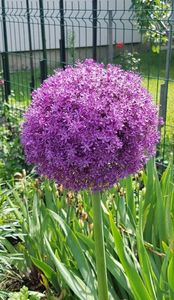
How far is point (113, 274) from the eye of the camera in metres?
2.05

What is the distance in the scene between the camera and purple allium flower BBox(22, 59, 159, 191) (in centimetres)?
139

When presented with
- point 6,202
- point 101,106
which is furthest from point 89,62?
point 6,202

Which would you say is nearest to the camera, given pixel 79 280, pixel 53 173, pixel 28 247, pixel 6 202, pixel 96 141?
pixel 96 141

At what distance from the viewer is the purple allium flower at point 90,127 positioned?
139 cm

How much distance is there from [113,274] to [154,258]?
0.75ft

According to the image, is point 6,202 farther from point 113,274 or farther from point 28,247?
point 113,274

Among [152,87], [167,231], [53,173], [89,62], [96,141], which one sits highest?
[89,62]

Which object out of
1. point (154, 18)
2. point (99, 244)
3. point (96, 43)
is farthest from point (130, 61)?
point (99, 244)

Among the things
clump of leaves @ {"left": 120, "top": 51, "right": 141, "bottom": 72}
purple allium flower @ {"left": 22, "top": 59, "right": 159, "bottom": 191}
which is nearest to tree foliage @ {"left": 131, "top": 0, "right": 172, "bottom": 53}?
clump of leaves @ {"left": 120, "top": 51, "right": 141, "bottom": 72}

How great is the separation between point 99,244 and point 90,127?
50cm

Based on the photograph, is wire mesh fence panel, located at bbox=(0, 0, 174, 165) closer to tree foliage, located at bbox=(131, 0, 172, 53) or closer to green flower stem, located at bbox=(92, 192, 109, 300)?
tree foliage, located at bbox=(131, 0, 172, 53)

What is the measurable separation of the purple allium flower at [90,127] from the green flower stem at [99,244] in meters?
0.13

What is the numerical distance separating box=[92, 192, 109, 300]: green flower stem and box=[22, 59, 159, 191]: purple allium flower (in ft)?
0.43

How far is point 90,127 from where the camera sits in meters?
1.39
